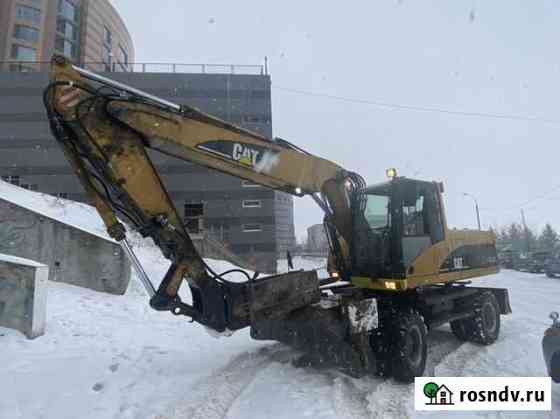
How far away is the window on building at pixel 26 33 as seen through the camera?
4103cm

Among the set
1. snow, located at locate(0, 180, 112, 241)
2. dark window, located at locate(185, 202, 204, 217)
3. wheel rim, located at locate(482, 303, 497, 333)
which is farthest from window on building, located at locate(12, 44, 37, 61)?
wheel rim, located at locate(482, 303, 497, 333)

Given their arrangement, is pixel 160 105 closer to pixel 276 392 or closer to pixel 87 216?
pixel 276 392

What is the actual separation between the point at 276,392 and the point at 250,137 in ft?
9.90

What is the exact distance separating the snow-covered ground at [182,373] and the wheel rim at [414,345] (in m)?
0.41

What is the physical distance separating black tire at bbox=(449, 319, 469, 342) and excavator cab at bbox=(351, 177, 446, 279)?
6.98ft

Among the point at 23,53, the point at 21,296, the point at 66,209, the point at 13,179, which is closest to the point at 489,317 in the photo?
the point at 21,296

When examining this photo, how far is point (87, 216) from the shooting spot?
1468 centimetres

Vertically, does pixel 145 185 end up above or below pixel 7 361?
above

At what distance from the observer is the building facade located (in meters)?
40.7

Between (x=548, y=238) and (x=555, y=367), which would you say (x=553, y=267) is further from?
(x=548, y=238)

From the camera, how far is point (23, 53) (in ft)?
135

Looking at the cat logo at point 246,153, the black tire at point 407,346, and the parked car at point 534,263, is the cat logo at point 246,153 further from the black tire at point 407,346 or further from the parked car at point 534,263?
the parked car at point 534,263

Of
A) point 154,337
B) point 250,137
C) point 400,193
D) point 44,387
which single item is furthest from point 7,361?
point 400,193

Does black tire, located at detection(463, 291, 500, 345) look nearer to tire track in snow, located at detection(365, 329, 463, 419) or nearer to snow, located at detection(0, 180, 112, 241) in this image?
tire track in snow, located at detection(365, 329, 463, 419)
